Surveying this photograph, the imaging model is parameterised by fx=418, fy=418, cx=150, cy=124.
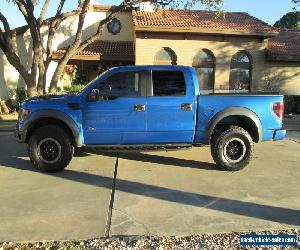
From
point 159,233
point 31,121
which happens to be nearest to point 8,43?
point 31,121

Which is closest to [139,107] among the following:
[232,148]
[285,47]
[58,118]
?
[58,118]

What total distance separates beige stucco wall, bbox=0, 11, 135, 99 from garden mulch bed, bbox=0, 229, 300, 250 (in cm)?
1944

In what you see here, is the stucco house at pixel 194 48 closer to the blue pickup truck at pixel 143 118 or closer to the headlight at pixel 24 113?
the blue pickup truck at pixel 143 118

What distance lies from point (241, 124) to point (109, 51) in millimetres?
15555

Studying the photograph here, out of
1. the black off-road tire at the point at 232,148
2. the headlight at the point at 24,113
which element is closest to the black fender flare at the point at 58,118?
the headlight at the point at 24,113

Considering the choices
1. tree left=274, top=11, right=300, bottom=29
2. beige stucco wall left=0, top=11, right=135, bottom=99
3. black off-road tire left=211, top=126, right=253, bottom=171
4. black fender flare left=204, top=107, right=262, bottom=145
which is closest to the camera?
black fender flare left=204, top=107, right=262, bottom=145

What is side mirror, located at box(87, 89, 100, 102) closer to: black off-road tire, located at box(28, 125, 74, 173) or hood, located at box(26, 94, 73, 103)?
hood, located at box(26, 94, 73, 103)

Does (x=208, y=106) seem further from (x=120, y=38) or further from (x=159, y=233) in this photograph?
(x=120, y=38)

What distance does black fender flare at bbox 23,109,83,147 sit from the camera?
7.80 m

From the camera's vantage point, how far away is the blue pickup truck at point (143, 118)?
7.88m

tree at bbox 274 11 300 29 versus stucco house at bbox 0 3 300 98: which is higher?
tree at bbox 274 11 300 29

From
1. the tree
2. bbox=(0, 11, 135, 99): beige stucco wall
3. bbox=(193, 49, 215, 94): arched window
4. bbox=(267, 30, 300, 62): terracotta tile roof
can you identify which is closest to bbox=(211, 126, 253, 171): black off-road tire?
A: bbox=(193, 49, 215, 94): arched window

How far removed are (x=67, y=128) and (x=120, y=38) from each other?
1759 cm
